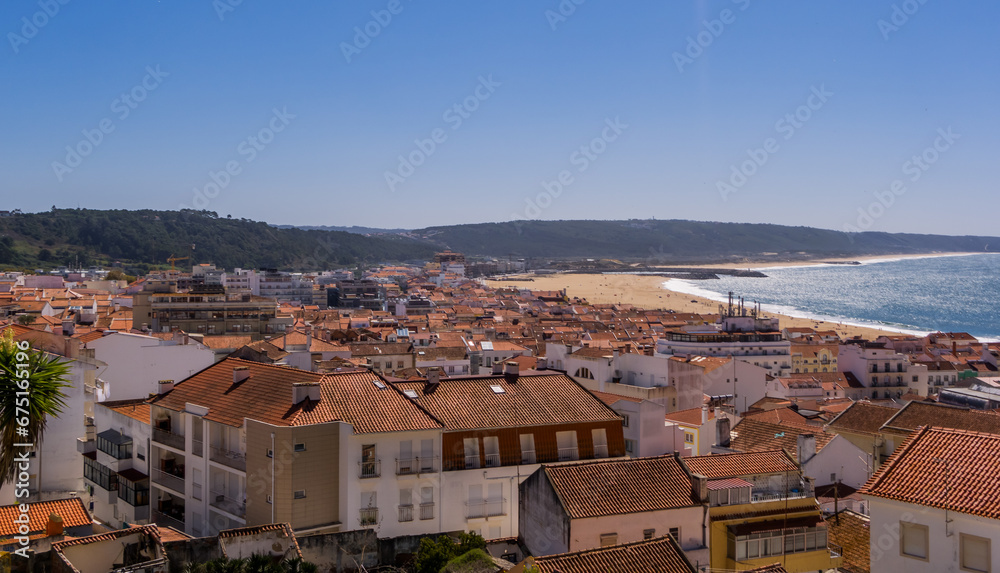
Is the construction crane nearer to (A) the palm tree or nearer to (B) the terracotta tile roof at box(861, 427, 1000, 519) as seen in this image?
(A) the palm tree

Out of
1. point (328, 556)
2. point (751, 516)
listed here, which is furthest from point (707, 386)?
point (328, 556)

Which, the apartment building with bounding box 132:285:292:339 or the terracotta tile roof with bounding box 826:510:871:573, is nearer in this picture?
the terracotta tile roof with bounding box 826:510:871:573

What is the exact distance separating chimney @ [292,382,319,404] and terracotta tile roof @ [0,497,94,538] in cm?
531

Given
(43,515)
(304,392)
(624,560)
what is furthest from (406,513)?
(624,560)

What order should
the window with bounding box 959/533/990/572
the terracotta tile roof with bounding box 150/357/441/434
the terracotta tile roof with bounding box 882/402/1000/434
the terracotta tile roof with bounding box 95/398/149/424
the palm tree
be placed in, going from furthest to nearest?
the terracotta tile roof with bounding box 882/402/1000/434 → the terracotta tile roof with bounding box 95/398/149/424 → the terracotta tile roof with bounding box 150/357/441/434 → the palm tree → the window with bounding box 959/533/990/572

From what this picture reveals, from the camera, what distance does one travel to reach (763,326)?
261 ft

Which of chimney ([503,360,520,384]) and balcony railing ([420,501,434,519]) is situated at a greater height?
chimney ([503,360,520,384])

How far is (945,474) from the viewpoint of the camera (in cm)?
1423

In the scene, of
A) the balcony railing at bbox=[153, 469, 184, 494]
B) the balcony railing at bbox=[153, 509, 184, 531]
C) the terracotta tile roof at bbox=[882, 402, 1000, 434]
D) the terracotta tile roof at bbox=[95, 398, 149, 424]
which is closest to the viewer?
the balcony railing at bbox=[153, 509, 184, 531]

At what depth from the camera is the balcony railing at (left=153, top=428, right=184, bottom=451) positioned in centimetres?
2450

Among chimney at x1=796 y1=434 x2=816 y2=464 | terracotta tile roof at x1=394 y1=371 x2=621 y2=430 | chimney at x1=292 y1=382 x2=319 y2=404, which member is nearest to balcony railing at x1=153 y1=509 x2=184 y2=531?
chimney at x1=292 y1=382 x2=319 y2=404

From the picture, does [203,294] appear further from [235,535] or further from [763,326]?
[235,535]

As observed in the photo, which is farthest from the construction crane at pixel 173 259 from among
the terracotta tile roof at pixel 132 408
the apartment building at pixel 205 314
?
the terracotta tile roof at pixel 132 408

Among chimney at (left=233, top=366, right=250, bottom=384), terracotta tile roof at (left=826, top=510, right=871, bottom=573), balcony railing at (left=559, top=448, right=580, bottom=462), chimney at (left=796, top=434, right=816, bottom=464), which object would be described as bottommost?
terracotta tile roof at (left=826, top=510, right=871, bottom=573)
